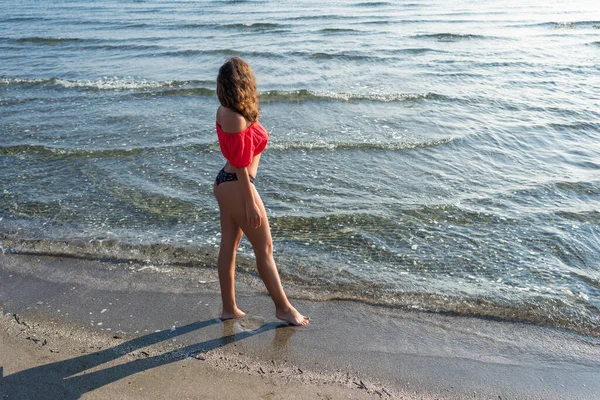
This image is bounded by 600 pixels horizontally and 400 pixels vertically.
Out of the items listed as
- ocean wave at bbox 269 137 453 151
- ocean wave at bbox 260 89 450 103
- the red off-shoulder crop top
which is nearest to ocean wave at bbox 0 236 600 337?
the red off-shoulder crop top

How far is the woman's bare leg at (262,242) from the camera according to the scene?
393cm

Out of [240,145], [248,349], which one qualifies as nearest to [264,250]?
[248,349]

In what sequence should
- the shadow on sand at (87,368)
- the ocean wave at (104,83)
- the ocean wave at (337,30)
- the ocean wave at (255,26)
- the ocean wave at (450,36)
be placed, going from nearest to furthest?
the shadow on sand at (87,368)
the ocean wave at (104,83)
the ocean wave at (450,36)
the ocean wave at (337,30)
the ocean wave at (255,26)

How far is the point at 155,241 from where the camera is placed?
5.79m

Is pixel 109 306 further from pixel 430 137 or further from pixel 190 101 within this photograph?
pixel 190 101

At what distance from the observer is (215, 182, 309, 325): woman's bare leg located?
393 cm

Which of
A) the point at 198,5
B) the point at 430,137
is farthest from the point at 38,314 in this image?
the point at 198,5

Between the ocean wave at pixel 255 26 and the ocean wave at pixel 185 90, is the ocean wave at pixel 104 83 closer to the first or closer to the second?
the ocean wave at pixel 185 90

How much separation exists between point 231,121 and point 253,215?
661 millimetres

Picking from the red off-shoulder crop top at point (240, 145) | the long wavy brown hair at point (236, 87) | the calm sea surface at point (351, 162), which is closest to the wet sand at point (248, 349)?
the calm sea surface at point (351, 162)

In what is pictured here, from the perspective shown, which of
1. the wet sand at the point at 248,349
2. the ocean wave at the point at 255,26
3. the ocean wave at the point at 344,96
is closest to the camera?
the wet sand at the point at 248,349

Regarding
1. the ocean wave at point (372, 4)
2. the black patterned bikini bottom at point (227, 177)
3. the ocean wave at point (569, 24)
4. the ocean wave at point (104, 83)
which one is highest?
the ocean wave at point (372, 4)

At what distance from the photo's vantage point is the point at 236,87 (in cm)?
360

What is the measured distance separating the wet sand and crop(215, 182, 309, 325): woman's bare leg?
133 mm
